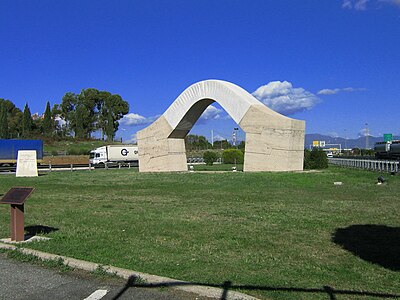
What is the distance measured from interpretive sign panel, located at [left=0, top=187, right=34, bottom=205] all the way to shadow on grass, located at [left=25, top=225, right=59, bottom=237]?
3.35ft

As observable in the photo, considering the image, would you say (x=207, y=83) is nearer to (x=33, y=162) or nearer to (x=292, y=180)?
(x=292, y=180)

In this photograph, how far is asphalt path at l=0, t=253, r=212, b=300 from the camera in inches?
204

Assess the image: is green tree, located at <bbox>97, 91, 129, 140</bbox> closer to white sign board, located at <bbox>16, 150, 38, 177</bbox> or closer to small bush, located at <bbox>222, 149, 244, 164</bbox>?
small bush, located at <bbox>222, 149, 244, 164</bbox>

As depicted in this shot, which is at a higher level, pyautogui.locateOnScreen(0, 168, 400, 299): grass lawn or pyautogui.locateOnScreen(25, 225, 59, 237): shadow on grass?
pyautogui.locateOnScreen(0, 168, 400, 299): grass lawn

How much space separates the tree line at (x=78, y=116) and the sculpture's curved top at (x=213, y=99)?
214 feet

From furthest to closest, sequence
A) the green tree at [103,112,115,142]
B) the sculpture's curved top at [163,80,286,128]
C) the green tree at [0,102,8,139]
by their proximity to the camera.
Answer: the green tree at [103,112,115,142]
the green tree at [0,102,8,139]
the sculpture's curved top at [163,80,286,128]

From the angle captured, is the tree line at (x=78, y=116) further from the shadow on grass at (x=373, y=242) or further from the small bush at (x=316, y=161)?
the shadow on grass at (x=373, y=242)

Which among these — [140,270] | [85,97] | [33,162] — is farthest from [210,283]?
[85,97]

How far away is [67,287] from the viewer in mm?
5562

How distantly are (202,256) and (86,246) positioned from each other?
86.5 inches

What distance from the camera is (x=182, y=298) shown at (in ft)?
16.6

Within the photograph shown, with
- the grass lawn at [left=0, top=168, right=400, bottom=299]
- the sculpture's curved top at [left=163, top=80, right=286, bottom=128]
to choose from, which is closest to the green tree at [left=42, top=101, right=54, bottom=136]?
the sculpture's curved top at [left=163, top=80, right=286, bottom=128]

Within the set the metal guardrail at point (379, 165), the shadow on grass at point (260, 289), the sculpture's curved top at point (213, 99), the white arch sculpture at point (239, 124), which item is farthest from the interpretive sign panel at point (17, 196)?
the metal guardrail at point (379, 165)

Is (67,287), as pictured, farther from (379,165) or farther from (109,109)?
(109,109)
